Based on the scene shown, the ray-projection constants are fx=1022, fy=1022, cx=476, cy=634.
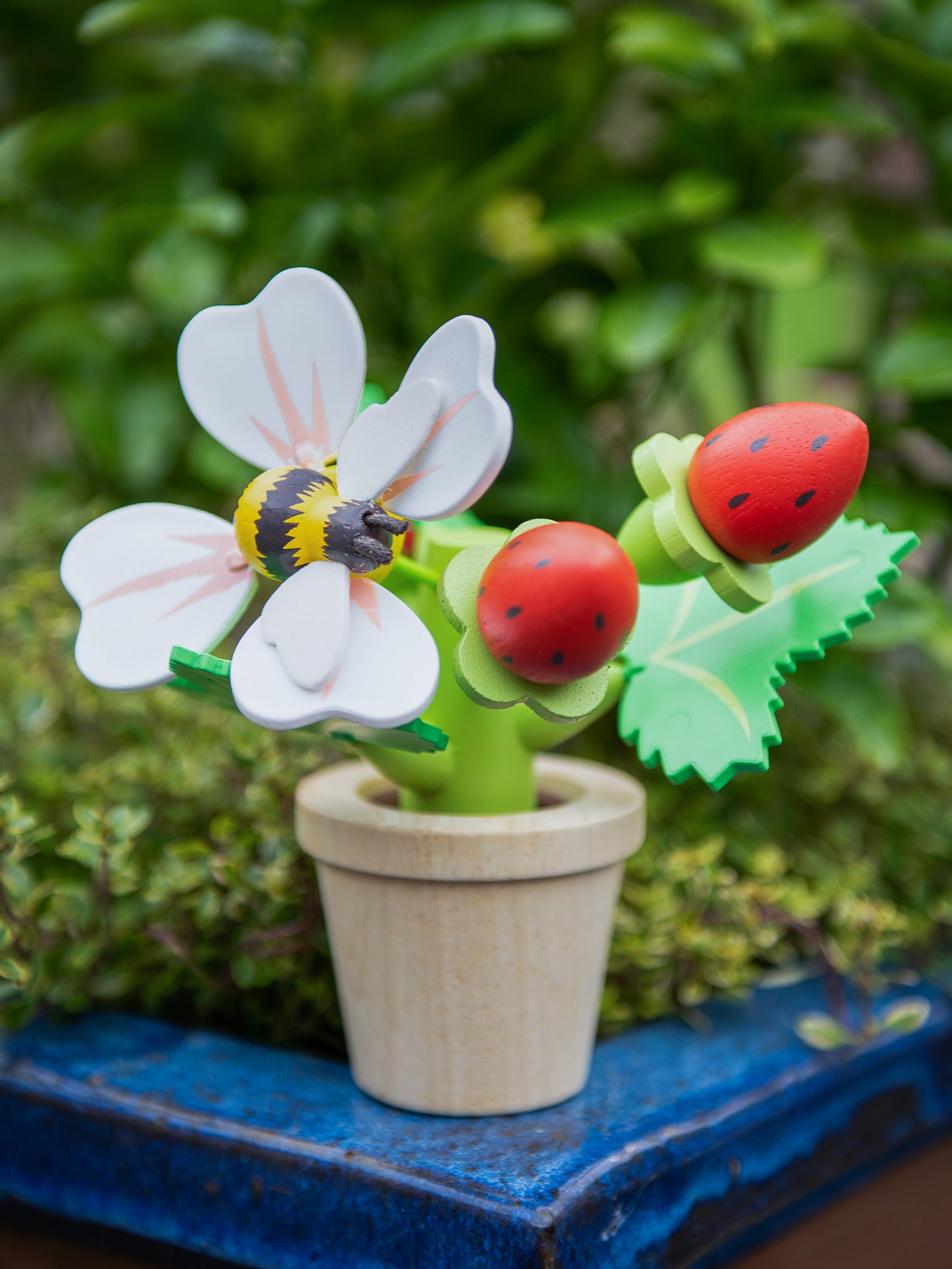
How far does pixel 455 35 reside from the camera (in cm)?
88

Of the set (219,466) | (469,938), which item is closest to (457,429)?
(469,938)

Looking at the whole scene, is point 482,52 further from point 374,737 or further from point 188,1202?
point 188,1202

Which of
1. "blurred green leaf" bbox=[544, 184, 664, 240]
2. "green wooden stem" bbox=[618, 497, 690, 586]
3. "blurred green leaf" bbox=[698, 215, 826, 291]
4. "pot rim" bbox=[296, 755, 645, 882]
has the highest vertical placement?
"blurred green leaf" bbox=[544, 184, 664, 240]

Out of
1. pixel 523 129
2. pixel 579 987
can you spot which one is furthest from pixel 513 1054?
pixel 523 129

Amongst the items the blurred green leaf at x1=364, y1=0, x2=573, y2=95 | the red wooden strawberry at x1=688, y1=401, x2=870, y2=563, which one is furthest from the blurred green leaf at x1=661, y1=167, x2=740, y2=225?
the red wooden strawberry at x1=688, y1=401, x2=870, y2=563

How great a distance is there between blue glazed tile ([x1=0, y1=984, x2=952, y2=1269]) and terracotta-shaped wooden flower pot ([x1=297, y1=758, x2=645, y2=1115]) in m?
0.02

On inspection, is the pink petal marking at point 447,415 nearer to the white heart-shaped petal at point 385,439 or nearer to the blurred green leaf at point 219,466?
the white heart-shaped petal at point 385,439

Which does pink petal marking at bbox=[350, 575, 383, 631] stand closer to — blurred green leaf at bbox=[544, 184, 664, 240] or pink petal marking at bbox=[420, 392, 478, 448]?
pink petal marking at bbox=[420, 392, 478, 448]

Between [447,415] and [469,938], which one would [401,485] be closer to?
[447,415]

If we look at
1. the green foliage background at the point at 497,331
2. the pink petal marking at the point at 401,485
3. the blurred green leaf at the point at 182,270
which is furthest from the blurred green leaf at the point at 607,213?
the pink petal marking at the point at 401,485

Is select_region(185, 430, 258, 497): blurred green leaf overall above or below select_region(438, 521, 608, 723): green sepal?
below

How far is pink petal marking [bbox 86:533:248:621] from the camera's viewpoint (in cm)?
45

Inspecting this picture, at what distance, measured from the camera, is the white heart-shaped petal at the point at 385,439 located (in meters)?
0.39

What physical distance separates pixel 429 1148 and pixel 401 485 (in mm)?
300
